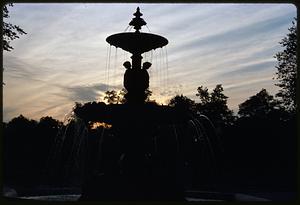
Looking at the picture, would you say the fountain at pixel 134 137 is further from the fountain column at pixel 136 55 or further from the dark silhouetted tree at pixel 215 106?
the dark silhouetted tree at pixel 215 106

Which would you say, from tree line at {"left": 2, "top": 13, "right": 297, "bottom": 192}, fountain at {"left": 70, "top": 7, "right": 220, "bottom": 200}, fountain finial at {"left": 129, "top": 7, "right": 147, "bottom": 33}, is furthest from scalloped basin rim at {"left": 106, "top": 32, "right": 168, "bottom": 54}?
tree line at {"left": 2, "top": 13, "right": 297, "bottom": 192}

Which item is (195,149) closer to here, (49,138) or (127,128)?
(49,138)

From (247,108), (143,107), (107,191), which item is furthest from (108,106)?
(247,108)

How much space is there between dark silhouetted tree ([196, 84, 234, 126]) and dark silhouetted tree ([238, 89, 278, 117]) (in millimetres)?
3731

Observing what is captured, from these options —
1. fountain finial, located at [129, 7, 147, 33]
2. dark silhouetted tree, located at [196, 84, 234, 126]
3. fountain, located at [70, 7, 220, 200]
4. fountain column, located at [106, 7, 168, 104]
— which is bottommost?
fountain, located at [70, 7, 220, 200]

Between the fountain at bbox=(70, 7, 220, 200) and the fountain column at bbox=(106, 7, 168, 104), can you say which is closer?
the fountain at bbox=(70, 7, 220, 200)

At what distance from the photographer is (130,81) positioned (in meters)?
12.9

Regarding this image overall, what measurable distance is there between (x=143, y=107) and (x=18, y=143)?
110 ft

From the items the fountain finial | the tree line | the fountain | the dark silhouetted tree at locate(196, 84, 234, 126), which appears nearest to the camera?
the fountain

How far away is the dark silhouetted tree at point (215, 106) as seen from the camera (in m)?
58.8

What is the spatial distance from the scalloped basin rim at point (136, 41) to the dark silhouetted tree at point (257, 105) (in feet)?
163

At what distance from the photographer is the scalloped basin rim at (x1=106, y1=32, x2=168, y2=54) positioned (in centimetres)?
1284

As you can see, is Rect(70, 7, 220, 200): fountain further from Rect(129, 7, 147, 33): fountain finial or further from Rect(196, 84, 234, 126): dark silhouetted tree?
Rect(196, 84, 234, 126): dark silhouetted tree

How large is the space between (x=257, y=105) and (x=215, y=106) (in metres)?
7.48
